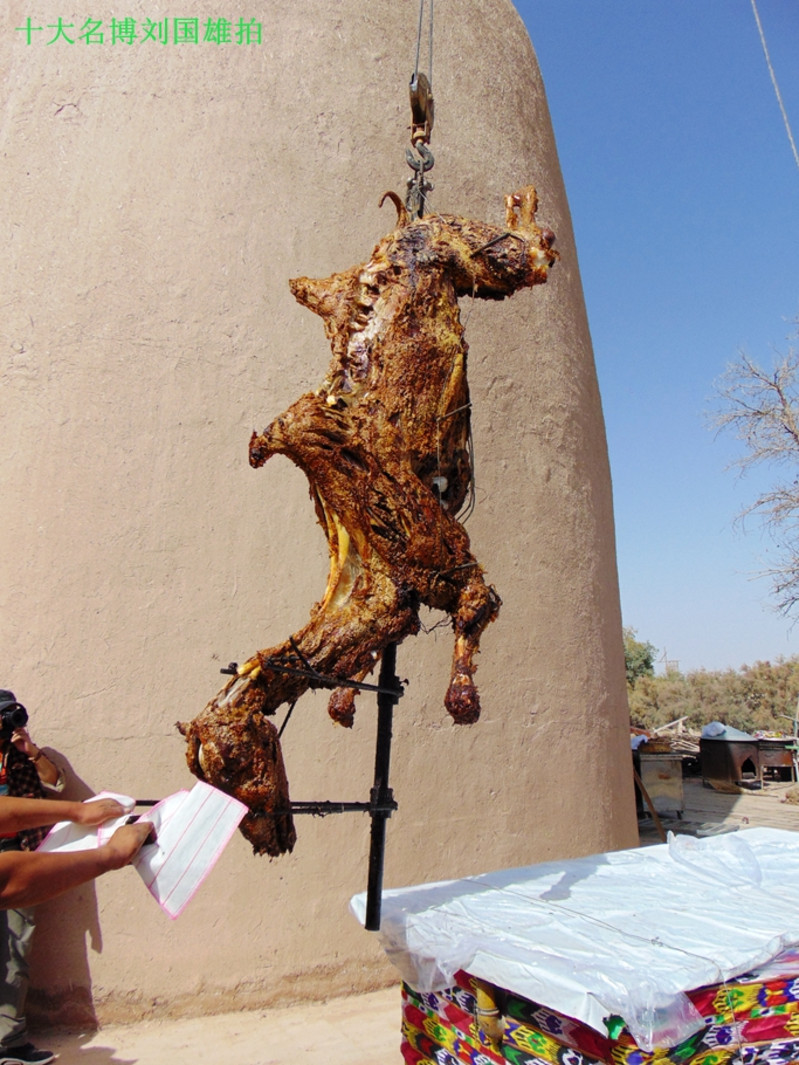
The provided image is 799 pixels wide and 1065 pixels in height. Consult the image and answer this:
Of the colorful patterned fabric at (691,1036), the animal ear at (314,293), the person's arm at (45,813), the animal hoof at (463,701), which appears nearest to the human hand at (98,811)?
the person's arm at (45,813)

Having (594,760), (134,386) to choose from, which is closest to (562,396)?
(594,760)

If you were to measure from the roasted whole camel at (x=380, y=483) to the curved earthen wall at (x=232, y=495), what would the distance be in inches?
95.6

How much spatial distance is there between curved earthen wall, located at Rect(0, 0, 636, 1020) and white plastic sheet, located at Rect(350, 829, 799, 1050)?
5.83 ft

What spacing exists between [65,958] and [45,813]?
278 cm

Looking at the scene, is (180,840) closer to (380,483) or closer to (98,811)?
(98,811)

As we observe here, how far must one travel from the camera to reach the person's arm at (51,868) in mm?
2076

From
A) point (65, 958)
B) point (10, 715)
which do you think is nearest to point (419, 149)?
point (10, 715)

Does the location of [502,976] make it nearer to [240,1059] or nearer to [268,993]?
[240,1059]

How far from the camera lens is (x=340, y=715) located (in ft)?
9.72

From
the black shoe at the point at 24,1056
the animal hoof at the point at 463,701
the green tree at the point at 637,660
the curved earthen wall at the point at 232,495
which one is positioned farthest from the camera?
the green tree at the point at 637,660

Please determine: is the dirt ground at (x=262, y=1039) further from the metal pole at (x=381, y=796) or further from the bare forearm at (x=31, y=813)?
the bare forearm at (x=31, y=813)

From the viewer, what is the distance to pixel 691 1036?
2.47 meters

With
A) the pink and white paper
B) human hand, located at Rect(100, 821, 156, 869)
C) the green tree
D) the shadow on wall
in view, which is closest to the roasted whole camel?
the pink and white paper

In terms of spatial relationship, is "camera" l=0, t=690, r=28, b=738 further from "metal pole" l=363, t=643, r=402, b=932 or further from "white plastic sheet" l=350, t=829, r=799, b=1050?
"metal pole" l=363, t=643, r=402, b=932
